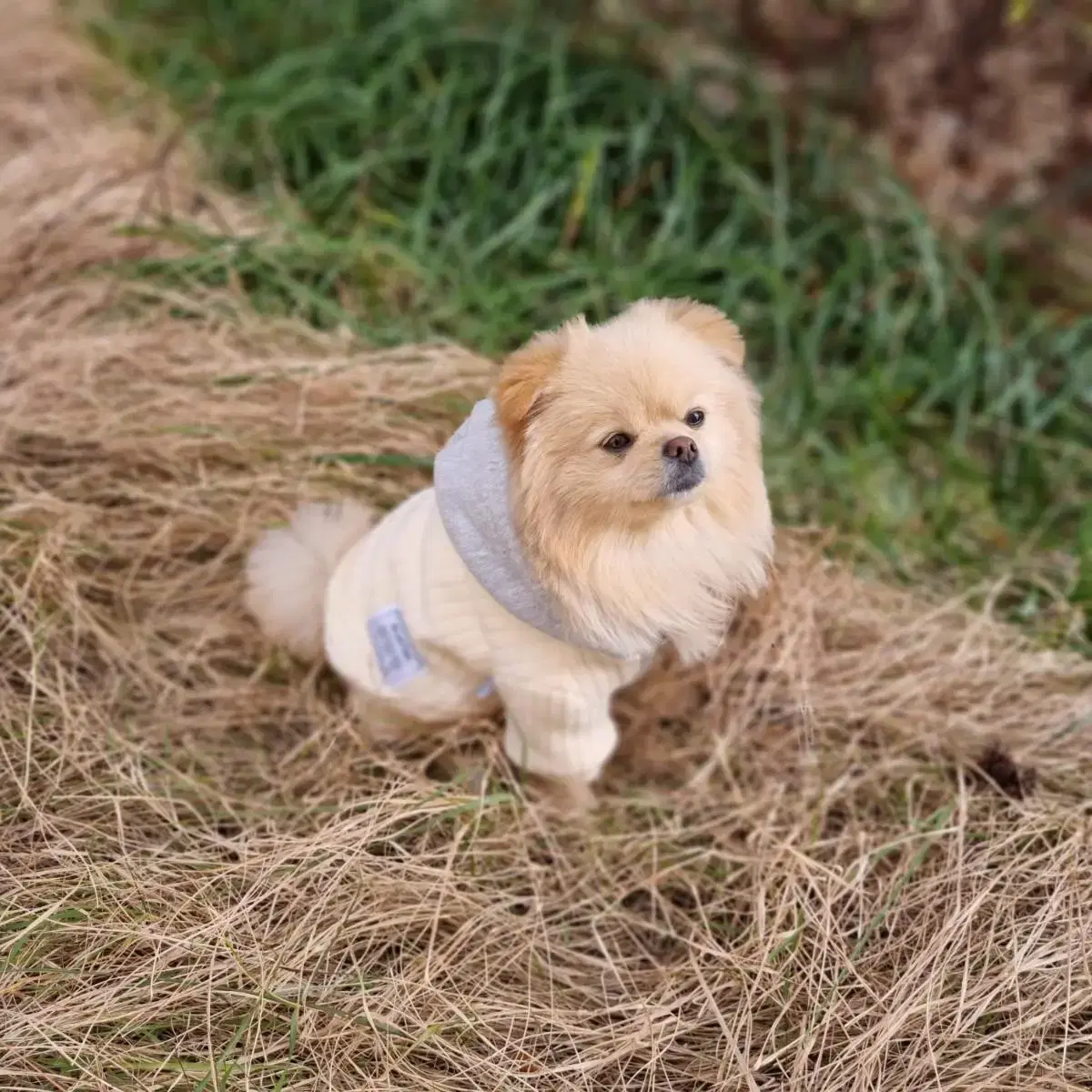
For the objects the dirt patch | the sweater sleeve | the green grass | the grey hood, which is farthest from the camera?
the dirt patch

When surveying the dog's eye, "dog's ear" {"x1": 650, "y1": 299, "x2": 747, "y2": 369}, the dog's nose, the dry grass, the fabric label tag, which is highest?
"dog's ear" {"x1": 650, "y1": 299, "x2": 747, "y2": 369}

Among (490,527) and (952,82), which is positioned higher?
(952,82)

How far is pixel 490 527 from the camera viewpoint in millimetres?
1855

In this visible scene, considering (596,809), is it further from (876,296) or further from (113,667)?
(876,296)

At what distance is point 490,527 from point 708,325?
543 mm

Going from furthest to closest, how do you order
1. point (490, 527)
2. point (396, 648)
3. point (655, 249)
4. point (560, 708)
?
point (655, 249) < point (396, 648) < point (560, 708) < point (490, 527)

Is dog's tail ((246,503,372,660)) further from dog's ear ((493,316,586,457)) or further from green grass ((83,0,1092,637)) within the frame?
dog's ear ((493,316,586,457))

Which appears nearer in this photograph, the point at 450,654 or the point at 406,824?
the point at 450,654

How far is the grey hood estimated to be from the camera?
72.6 inches

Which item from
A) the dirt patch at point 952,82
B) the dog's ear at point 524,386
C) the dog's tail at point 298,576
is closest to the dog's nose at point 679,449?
the dog's ear at point 524,386

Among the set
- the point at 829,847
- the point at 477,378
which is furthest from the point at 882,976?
the point at 477,378

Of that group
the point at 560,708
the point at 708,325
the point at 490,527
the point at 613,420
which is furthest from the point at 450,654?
the point at 708,325

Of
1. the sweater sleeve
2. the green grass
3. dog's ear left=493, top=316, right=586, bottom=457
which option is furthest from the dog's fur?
the green grass

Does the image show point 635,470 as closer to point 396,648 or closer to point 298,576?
point 396,648
